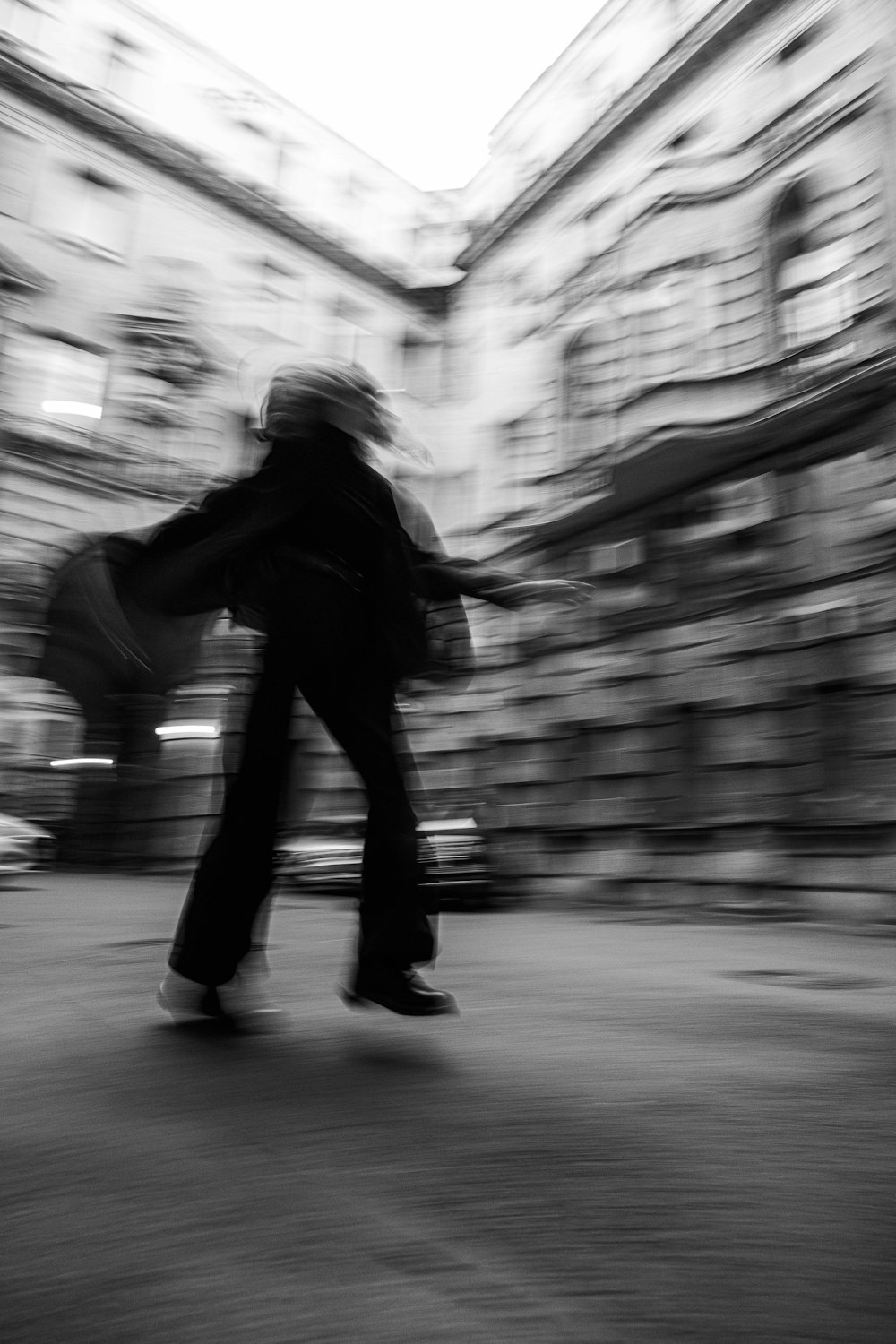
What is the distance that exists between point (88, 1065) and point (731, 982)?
8.09 ft

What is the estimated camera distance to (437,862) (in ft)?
24.2

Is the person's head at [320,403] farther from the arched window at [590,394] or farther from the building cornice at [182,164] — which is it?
the building cornice at [182,164]

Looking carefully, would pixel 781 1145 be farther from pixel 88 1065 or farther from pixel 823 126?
pixel 823 126

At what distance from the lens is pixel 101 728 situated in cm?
1678

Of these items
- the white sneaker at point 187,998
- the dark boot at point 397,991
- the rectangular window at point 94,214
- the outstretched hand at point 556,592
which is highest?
the rectangular window at point 94,214

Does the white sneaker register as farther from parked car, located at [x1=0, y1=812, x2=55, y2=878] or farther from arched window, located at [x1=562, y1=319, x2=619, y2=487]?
arched window, located at [x1=562, y1=319, x2=619, y2=487]

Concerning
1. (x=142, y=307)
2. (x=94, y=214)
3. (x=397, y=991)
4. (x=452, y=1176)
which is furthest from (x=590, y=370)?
(x=452, y=1176)

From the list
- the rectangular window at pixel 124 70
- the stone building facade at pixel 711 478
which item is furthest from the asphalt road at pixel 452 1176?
the rectangular window at pixel 124 70

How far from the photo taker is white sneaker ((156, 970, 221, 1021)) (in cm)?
250

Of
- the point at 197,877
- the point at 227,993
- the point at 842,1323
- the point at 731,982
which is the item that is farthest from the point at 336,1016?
the point at 842,1323

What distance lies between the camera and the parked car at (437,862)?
27.7ft

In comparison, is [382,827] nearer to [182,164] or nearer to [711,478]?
[711,478]

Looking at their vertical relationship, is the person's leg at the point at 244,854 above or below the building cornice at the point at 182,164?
below

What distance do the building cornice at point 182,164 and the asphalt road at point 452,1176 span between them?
1833 cm
